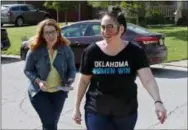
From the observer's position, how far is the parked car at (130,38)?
1161 centimetres

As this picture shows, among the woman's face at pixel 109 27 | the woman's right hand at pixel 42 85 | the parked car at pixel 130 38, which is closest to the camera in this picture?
the woman's face at pixel 109 27

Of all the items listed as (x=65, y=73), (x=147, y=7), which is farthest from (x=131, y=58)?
(x=147, y=7)

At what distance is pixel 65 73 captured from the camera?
16.4 feet

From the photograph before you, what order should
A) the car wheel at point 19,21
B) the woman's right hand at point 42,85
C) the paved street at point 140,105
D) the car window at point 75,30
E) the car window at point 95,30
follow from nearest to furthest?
the woman's right hand at point 42,85 → the paved street at point 140,105 → the car window at point 95,30 → the car window at point 75,30 → the car wheel at point 19,21

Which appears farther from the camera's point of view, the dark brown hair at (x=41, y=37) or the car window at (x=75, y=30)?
the car window at (x=75, y=30)

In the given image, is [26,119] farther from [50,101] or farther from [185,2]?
[185,2]

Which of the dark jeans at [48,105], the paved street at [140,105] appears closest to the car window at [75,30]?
the paved street at [140,105]

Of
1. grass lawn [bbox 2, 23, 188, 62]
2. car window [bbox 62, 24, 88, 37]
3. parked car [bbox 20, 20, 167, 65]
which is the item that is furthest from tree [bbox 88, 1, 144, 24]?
parked car [bbox 20, 20, 167, 65]

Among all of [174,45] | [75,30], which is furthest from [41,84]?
[174,45]

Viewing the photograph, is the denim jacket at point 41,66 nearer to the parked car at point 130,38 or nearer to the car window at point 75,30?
the parked car at point 130,38

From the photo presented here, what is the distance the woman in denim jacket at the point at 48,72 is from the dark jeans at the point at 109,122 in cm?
120

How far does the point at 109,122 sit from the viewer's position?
3.75 m

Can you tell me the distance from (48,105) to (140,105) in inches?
132

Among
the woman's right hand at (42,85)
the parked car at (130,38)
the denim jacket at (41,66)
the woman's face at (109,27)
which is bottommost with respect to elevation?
the parked car at (130,38)
